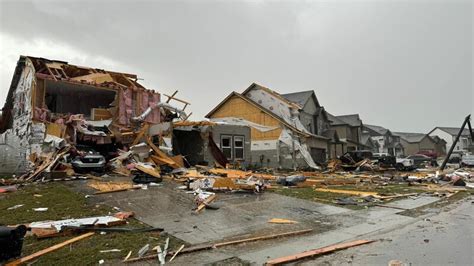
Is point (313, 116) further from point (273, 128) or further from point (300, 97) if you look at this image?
point (273, 128)

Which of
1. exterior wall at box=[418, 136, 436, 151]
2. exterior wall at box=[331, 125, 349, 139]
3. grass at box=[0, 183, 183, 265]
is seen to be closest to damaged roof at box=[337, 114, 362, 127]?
exterior wall at box=[331, 125, 349, 139]

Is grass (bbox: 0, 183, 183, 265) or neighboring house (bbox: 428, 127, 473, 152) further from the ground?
neighboring house (bbox: 428, 127, 473, 152)

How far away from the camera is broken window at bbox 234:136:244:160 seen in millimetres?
23663

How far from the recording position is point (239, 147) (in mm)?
23938

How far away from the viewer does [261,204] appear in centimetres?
859

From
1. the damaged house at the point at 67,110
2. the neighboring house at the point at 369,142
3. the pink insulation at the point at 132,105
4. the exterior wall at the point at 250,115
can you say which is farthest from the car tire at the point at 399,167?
the neighboring house at the point at 369,142

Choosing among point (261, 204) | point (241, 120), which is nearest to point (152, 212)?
point (261, 204)

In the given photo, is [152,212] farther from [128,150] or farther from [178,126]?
[178,126]

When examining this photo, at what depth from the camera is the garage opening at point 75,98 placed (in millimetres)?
19766

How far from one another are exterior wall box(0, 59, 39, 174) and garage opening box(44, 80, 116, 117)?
48.1 inches

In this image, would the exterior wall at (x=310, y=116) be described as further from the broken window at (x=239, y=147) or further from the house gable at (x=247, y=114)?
the broken window at (x=239, y=147)

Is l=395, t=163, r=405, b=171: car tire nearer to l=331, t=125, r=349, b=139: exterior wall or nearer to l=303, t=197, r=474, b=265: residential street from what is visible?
l=331, t=125, r=349, b=139: exterior wall

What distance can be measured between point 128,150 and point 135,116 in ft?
14.2

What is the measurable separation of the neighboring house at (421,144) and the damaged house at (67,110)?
66.6 meters
